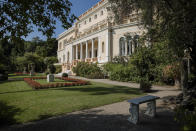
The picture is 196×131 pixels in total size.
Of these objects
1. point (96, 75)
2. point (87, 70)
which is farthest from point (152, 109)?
point (87, 70)

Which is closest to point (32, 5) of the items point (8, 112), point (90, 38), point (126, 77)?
point (8, 112)

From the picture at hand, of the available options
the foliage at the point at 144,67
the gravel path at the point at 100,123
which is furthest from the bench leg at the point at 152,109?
the foliage at the point at 144,67

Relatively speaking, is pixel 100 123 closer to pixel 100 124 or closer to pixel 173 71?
pixel 100 124

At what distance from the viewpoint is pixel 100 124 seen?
399 centimetres

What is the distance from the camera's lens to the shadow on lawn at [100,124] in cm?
371

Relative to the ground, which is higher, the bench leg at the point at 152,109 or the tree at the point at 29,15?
the tree at the point at 29,15

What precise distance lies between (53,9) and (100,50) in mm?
17996

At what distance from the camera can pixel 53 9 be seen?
17.3 feet

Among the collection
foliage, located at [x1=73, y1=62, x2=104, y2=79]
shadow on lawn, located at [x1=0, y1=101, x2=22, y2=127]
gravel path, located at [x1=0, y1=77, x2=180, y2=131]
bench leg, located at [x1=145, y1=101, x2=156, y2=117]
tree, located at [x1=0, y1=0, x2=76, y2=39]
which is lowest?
shadow on lawn, located at [x1=0, y1=101, x2=22, y2=127]

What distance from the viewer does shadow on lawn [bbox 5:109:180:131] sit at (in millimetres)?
3708

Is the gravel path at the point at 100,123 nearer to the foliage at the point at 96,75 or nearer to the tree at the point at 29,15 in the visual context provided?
the tree at the point at 29,15

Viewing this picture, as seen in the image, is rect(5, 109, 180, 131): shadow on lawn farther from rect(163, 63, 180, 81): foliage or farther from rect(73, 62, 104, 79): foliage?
rect(73, 62, 104, 79): foliage

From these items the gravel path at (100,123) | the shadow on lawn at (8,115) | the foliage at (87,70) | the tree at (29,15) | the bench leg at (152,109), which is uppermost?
the tree at (29,15)

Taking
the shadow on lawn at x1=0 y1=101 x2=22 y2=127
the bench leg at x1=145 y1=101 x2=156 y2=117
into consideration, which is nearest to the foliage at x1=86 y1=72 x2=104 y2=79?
the shadow on lawn at x1=0 y1=101 x2=22 y2=127
